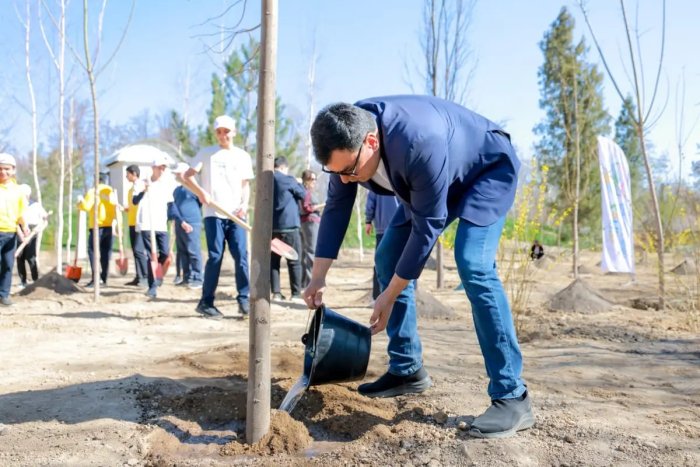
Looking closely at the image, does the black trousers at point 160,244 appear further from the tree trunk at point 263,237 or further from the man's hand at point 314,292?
the tree trunk at point 263,237

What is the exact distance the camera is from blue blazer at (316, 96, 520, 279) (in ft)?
7.09

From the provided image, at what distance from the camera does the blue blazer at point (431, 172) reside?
216 cm

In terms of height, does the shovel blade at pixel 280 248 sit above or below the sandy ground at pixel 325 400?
above

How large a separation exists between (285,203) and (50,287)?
3.19 m

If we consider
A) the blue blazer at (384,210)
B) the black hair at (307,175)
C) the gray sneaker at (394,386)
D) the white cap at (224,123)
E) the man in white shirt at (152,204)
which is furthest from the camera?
the black hair at (307,175)

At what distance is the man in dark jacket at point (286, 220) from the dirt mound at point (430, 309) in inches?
63.7

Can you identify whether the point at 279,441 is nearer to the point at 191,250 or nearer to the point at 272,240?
the point at 272,240

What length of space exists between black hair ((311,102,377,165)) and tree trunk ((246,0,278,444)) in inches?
11.5

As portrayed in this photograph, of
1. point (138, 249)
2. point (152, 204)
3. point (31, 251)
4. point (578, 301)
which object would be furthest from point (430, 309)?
point (31, 251)

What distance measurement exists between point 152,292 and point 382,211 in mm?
3378

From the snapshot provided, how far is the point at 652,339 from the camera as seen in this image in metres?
4.57

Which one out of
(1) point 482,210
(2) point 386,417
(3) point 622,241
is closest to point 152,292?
(2) point 386,417

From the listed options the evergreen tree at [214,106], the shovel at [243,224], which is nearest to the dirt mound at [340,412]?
the shovel at [243,224]

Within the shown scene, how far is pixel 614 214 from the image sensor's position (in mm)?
9359
